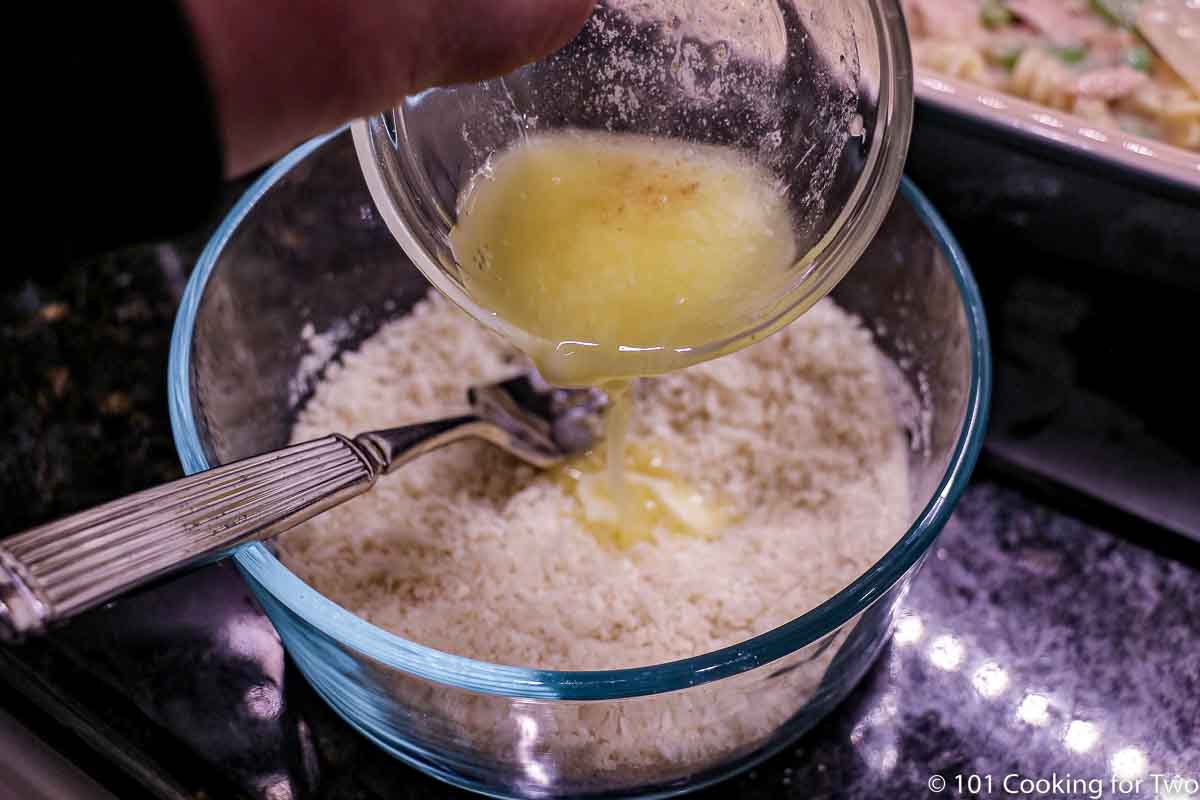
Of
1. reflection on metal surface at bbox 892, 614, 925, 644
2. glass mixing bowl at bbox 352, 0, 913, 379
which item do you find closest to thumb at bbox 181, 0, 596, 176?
glass mixing bowl at bbox 352, 0, 913, 379

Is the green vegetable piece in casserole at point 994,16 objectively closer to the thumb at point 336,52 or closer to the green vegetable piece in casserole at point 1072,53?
the green vegetable piece in casserole at point 1072,53

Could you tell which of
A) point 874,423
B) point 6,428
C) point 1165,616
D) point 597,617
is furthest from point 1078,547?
point 6,428

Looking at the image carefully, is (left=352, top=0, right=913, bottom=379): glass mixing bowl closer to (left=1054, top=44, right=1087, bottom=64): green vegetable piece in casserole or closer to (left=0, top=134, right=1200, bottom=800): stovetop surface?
(left=0, top=134, right=1200, bottom=800): stovetop surface

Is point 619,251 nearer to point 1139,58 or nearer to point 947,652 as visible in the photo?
point 947,652

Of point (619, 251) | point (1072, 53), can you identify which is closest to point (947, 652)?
point (619, 251)

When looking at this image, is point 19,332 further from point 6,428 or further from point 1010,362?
point 1010,362

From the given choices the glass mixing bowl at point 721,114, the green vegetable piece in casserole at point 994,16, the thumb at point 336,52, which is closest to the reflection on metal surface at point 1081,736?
the glass mixing bowl at point 721,114
